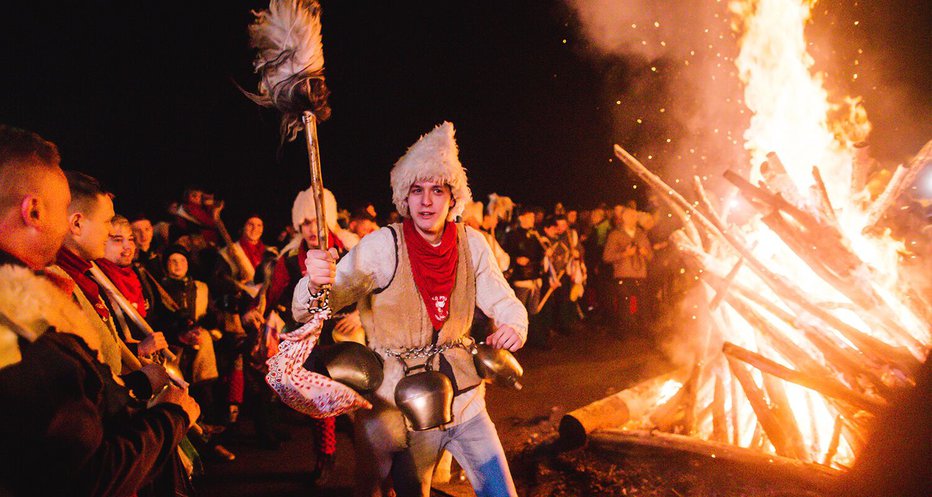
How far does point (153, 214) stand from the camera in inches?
420

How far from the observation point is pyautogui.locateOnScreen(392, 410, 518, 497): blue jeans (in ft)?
9.07

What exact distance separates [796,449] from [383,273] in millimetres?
3860

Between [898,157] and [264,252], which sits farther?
[898,157]

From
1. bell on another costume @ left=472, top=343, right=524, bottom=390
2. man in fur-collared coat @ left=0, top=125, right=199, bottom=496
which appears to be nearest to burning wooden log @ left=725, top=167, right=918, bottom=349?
bell on another costume @ left=472, top=343, right=524, bottom=390

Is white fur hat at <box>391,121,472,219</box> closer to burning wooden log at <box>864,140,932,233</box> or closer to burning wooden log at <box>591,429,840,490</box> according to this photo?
burning wooden log at <box>591,429,840,490</box>

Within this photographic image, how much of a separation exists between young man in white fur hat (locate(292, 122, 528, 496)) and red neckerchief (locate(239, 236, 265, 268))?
3921 millimetres

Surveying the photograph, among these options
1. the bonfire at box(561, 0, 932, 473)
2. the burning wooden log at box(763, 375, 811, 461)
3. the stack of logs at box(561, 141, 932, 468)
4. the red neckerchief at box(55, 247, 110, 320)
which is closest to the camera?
the red neckerchief at box(55, 247, 110, 320)

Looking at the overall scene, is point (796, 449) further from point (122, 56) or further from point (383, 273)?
point (122, 56)

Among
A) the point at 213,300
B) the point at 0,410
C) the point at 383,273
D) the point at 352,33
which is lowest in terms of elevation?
the point at 213,300

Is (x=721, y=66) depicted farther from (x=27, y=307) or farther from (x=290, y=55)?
(x=27, y=307)

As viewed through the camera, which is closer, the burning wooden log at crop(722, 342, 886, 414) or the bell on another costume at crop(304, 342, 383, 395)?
the bell on another costume at crop(304, 342, 383, 395)

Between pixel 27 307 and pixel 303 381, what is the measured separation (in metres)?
1.22

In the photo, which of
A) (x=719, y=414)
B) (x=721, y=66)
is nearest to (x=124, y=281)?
(x=719, y=414)

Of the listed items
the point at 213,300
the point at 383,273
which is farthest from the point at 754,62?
the point at 213,300
